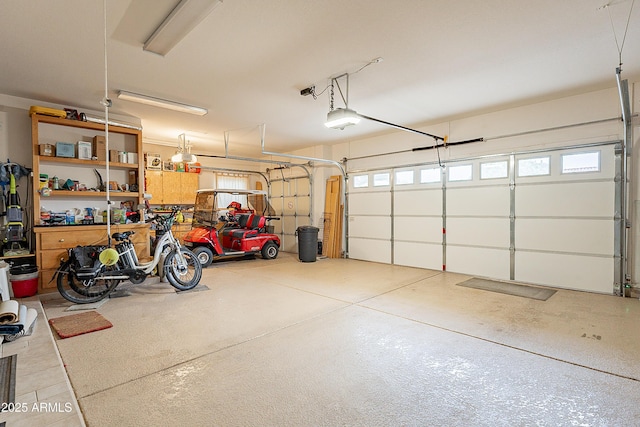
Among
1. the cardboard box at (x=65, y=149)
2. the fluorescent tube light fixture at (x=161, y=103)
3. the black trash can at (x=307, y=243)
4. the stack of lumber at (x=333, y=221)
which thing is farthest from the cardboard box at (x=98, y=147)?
the stack of lumber at (x=333, y=221)

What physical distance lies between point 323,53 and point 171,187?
6.70 m

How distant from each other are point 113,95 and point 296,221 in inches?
223

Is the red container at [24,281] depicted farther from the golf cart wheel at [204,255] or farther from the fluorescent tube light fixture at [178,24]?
the fluorescent tube light fixture at [178,24]

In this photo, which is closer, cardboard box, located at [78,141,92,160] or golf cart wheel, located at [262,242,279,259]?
cardboard box, located at [78,141,92,160]

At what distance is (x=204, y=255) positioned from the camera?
6.71 m

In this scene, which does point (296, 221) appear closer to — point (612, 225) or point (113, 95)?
point (113, 95)

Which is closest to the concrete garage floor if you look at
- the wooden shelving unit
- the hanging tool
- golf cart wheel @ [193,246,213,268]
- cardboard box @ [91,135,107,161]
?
the wooden shelving unit

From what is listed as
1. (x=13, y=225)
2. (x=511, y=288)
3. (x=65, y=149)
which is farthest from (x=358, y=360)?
(x=65, y=149)

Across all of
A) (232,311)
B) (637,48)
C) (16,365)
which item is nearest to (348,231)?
(232,311)

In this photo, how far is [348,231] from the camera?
8023 millimetres

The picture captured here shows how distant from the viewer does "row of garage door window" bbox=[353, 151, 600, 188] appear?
183 inches

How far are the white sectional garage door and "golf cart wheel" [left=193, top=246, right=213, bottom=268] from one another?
386 cm

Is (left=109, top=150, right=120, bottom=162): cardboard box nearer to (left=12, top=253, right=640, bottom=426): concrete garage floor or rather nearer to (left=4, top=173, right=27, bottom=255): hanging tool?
(left=4, top=173, right=27, bottom=255): hanging tool

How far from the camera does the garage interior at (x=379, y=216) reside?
2092 millimetres
